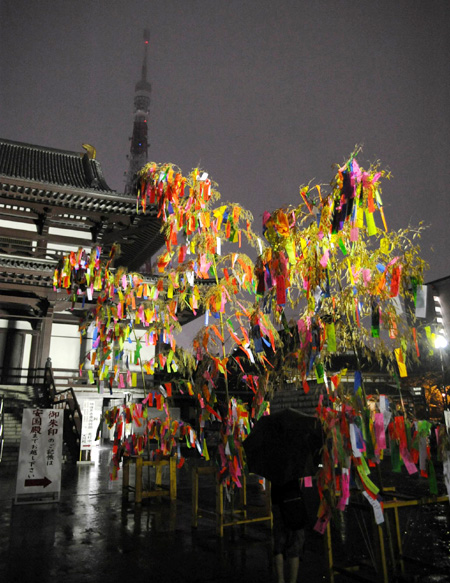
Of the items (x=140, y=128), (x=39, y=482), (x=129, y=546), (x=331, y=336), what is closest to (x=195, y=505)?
(x=129, y=546)

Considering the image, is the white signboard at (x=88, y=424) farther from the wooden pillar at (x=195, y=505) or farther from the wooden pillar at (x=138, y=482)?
the wooden pillar at (x=195, y=505)

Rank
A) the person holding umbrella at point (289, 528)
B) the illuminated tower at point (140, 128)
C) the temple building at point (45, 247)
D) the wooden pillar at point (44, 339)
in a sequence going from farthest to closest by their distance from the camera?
the illuminated tower at point (140, 128)
the wooden pillar at point (44, 339)
the temple building at point (45, 247)
the person holding umbrella at point (289, 528)

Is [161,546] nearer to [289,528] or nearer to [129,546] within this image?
[129,546]

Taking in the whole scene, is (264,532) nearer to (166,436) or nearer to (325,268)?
A: (166,436)

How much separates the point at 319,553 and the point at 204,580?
1.53 m

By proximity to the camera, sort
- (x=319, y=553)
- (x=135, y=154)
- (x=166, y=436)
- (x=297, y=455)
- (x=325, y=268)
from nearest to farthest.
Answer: (x=297, y=455)
(x=325, y=268)
(x=319, y=553)
(x=166, y=436)
(x=135, y=154)

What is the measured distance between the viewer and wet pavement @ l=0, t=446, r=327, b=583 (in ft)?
13.9

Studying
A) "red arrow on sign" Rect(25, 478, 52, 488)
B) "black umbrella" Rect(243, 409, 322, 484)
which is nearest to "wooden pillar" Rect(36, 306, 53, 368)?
"red arrow on sign" Rect(25, 478, 52, 488)

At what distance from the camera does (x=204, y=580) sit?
4059 millimetres

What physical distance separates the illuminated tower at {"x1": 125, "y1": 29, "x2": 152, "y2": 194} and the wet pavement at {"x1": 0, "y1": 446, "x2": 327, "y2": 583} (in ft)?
166

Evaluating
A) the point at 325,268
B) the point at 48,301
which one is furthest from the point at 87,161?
the point at 325,268

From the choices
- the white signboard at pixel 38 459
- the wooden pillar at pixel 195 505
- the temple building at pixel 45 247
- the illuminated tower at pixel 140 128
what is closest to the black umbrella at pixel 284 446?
the wooden pillar at pixel 195 505

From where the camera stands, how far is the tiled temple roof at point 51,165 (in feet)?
69.0

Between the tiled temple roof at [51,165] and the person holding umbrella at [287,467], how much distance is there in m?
A: 18.4
